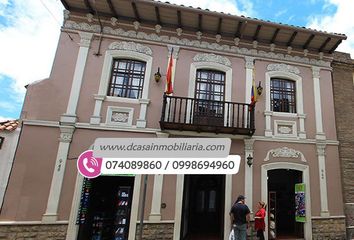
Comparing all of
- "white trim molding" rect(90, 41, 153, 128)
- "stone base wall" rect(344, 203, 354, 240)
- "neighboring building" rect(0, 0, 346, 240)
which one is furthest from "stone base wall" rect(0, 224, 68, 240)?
"stone base wall" rect(344, 203, 354, 240)

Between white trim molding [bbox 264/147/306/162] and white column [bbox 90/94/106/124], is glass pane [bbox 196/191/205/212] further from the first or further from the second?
white column [bbox 90/94/106/124]

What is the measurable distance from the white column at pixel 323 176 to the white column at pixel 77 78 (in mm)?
8550

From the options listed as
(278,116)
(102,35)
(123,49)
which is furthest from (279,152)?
(102,35)

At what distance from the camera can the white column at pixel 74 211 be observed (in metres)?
6.63

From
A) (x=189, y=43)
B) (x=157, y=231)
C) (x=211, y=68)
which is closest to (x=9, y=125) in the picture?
(x=157, y=231)

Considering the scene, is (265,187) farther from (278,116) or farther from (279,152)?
(278,116)

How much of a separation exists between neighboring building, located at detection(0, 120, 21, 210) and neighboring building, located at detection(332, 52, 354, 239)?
36.1 ft

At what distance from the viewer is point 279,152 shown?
8078mm

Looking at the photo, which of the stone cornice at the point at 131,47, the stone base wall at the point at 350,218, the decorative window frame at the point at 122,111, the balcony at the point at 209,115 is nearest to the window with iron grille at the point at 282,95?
the balcony at the point at 209,115

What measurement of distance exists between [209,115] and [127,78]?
3226 mm

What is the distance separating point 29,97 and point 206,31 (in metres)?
6.62

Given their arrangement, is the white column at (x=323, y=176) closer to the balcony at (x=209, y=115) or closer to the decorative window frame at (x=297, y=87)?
the decorative window frame at (x=297, y=87)

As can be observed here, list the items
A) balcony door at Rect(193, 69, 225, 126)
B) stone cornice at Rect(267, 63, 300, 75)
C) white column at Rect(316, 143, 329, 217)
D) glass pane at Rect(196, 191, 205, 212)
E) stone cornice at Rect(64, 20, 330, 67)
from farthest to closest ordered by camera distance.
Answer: glass pane at Rect(196, 191, 205, 212)
stone cornice at Rect(267, 63, 300, 75)
stone cornice at Rect(64, 20, 330, 67)
balcony door at Rect(193, 69, 225, 126)
white column at Rect(316, 143, 329, 217)

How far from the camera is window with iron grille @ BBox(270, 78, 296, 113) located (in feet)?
28.6
